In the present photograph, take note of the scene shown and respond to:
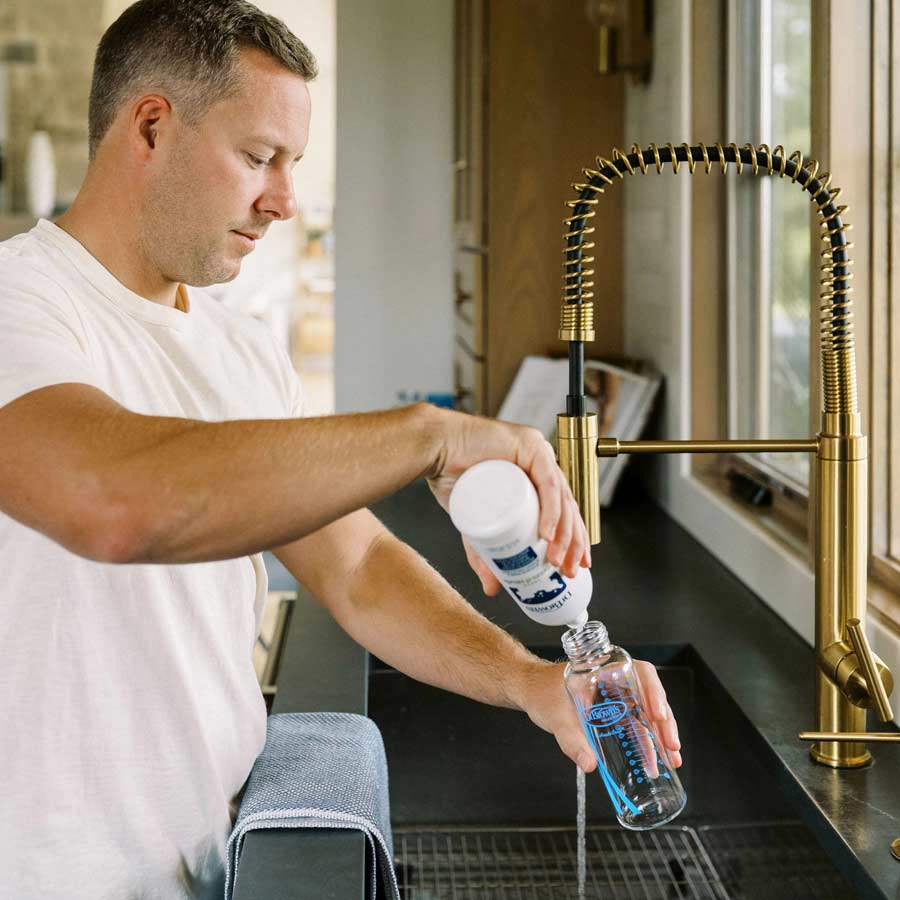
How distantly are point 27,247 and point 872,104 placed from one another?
1046 millimetres

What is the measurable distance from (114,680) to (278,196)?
50 centimetres

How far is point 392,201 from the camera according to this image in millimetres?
3971

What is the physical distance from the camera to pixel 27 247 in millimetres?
1208

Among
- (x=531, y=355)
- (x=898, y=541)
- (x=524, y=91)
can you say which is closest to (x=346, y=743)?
(x=898, y=541)

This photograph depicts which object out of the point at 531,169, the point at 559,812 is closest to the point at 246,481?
the point at 559,812

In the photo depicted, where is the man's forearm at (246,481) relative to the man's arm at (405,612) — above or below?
above

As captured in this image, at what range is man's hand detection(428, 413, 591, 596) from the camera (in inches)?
35.8

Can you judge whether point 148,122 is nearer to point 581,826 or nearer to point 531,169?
point 581,826

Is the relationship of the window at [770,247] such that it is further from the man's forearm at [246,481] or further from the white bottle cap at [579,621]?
the man's forearm at [246,481]

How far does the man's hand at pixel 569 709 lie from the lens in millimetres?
1105

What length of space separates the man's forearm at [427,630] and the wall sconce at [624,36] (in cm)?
161

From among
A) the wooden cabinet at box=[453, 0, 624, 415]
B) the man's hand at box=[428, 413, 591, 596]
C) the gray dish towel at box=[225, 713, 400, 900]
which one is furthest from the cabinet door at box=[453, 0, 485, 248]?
the man's hand at box=[428, 413, 591, 596]

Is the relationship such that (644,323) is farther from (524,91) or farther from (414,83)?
(414,83)

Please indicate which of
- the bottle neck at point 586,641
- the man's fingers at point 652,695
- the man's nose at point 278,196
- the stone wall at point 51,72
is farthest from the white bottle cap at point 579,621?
the stone wall at point 51,72
